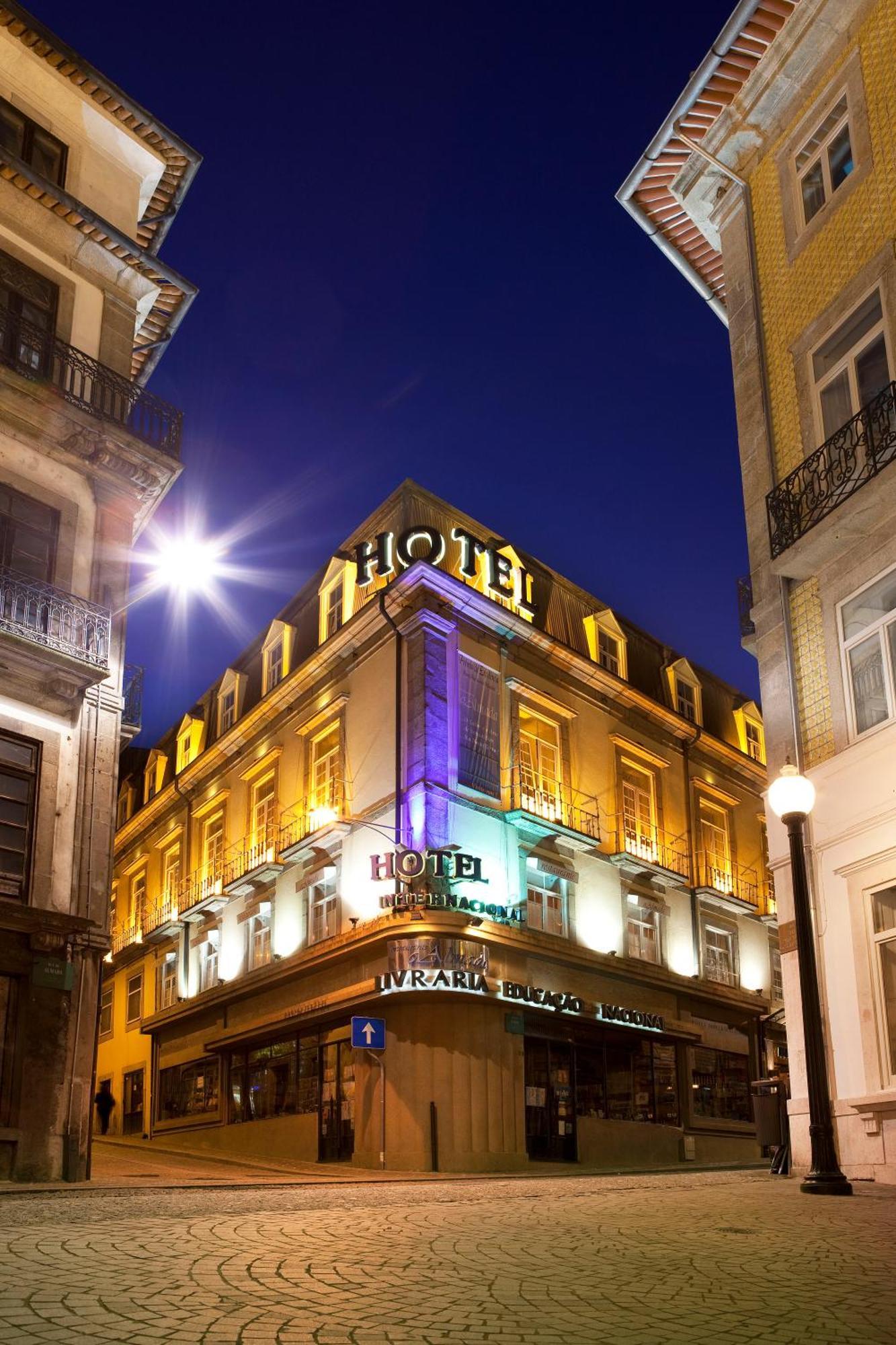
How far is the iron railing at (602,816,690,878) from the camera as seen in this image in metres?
33.6

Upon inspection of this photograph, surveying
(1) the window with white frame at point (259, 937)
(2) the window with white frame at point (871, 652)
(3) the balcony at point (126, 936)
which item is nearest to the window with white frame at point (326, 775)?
(1) the window with white frame at point (259, 937)

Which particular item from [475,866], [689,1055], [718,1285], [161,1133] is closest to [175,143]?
[475,866]

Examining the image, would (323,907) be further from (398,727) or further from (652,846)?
(652,846)

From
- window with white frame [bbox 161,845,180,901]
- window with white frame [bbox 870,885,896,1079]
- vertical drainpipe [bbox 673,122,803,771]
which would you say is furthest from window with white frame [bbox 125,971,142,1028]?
window with white frame [bbox 870,885,896,1079]

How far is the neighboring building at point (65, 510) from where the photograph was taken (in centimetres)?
1688

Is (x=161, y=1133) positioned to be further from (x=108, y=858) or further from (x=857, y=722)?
(x=857, y=722)

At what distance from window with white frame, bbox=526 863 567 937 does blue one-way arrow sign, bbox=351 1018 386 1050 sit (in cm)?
630

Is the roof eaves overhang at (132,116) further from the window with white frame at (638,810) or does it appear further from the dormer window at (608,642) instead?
the window with white frame at (638,810)

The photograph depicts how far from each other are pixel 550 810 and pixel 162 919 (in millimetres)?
16455

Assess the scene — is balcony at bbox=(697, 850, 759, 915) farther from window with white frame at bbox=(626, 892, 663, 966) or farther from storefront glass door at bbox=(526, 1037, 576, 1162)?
storefront glass door at bbox=(526, 1037, 576, 1162)

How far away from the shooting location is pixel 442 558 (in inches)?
1204

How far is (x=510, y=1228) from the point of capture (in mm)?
9117

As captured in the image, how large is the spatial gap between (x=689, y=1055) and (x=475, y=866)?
37.3 ft

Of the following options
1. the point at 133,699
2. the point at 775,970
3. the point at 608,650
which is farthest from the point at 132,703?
the point at 775,970
